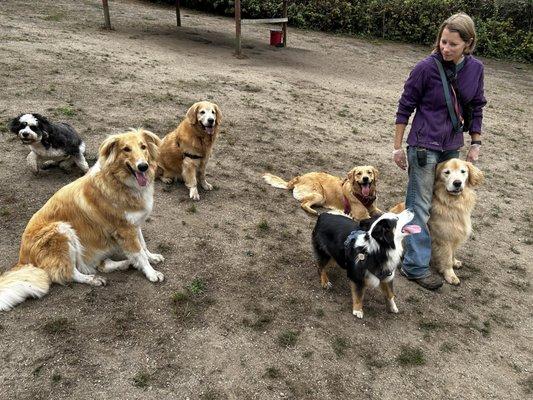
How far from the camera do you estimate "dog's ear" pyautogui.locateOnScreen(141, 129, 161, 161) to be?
3727 mm

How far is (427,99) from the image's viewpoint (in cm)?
379

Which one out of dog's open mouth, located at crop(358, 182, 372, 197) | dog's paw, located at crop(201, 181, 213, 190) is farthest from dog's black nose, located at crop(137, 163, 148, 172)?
dog's open mouth, located at crop(358, 182, 372, 197)

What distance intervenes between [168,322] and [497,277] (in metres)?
3.54

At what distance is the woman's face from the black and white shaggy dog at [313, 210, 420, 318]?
141cm

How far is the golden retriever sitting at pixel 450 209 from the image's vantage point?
4016 mm

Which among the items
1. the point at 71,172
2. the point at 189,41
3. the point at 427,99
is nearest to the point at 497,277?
the point at 427,99

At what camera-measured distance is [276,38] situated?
1388 centimetres

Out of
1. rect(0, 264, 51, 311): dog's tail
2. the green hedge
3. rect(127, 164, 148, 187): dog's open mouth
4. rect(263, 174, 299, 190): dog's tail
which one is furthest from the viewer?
the green hedge

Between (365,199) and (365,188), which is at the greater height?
(365,188)

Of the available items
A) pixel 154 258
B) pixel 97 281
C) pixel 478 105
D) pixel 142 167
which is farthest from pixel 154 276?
pixel 478 105

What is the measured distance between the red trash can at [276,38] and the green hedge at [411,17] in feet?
13.2

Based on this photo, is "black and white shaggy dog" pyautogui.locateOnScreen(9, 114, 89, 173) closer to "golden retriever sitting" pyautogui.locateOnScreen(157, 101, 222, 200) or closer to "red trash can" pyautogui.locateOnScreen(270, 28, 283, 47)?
"golden retriever sitting" pyautogui.locateOnScreen(157, 101, 222, 200)

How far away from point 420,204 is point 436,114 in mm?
901

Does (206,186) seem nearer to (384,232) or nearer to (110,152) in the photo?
(110,152)
